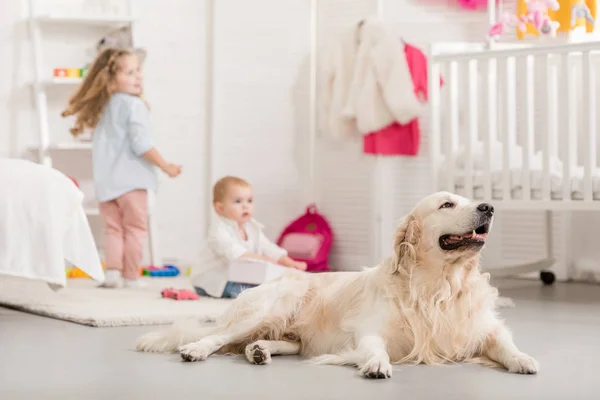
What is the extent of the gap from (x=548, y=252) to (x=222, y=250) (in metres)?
1.77

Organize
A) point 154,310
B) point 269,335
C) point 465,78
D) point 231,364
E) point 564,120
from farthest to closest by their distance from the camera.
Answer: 1. point 465,78
2. point 564,120
3. point 154,310
4. point 269,335
5. point 231,364

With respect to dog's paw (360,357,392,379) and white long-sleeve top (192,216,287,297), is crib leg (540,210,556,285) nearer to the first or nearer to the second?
white long-sleeve top (192,216,287,297)

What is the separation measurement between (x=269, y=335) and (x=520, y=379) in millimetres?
609

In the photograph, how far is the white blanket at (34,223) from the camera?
2.99 metres

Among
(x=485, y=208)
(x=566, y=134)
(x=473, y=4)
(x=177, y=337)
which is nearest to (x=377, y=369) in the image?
(x=485, y=208)

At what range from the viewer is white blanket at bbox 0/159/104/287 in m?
2.99

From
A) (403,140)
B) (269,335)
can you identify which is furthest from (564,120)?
(269,335)

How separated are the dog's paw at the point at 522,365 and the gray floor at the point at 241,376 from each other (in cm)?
2

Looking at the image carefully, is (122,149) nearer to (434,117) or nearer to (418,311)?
(434,117)

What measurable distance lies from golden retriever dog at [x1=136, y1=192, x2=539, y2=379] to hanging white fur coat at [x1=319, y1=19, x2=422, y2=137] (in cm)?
252

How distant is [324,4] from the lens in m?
5.21

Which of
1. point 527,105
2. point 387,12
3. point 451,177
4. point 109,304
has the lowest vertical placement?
point 109,304

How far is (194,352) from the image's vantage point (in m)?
2.15

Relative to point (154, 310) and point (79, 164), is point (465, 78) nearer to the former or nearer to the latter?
point (154, 310)
